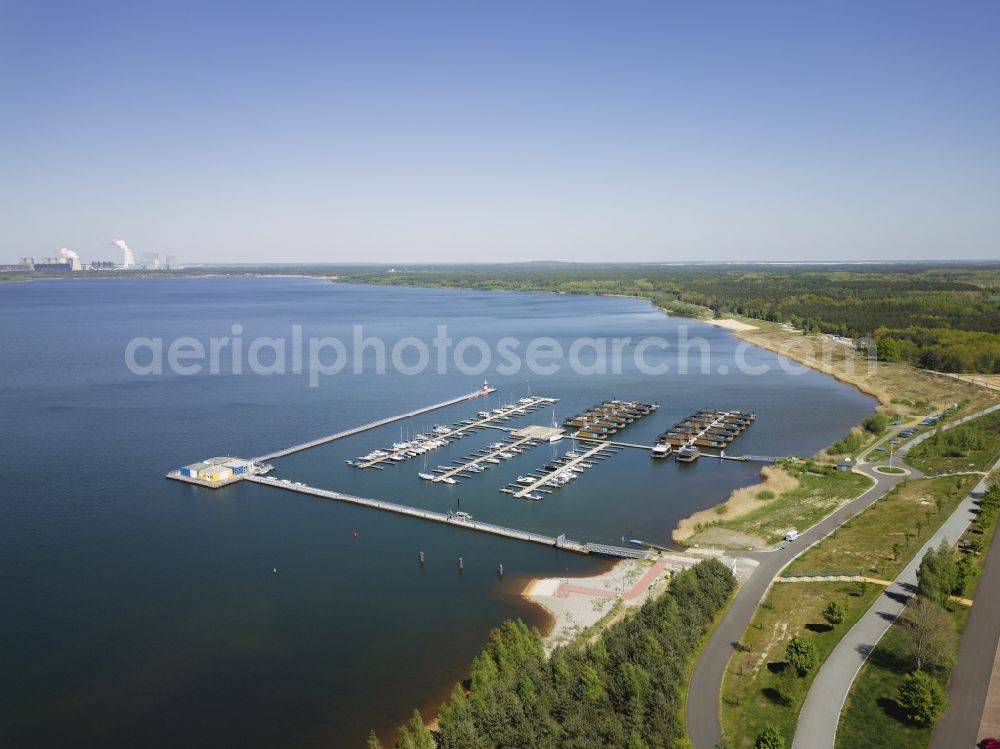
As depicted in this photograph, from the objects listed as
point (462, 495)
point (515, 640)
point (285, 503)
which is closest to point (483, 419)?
point (462, 495)

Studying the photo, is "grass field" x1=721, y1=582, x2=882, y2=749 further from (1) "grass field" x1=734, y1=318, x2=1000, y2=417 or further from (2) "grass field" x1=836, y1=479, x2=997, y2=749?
(1) "grass field" x1=734, y1=318, x2=1000, y2=417

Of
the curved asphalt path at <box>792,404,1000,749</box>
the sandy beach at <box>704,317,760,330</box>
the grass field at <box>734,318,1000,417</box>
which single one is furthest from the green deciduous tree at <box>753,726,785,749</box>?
the sandy beach at <box>704,317,760,330</box>

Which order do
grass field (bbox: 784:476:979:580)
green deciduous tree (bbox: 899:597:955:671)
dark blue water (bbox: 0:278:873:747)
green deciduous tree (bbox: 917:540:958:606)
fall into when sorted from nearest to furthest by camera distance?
green deciduous tree (bbox: 899:597:955:671) < dark blue water (bbox: 0:278:873:747) < green deciduous tree (bbox: 917:540:958:606) < grass field (bbox: 784:476:979:580)

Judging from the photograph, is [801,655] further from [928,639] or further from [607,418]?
[607,418]

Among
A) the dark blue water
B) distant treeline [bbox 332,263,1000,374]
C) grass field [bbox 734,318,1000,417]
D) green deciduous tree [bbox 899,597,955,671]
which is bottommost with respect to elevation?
the dark blue water

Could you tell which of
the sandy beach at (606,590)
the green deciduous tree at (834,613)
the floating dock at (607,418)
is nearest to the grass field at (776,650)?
the green deciduous tree at (834,613)

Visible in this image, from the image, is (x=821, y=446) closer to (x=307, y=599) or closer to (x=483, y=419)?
(x=483, y=419)

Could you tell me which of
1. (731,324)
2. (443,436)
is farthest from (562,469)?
(731,324)
